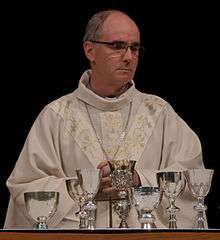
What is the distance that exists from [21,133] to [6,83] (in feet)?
0.99

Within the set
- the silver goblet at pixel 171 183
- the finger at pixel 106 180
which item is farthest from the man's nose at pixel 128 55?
the silver goblet at pixel 171 183

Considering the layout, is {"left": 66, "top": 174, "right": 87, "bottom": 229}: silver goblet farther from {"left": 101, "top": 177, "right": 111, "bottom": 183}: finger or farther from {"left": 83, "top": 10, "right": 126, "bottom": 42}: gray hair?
{"left": 83, "top": 10, "right": 126, "bottom": 42}: gray hair

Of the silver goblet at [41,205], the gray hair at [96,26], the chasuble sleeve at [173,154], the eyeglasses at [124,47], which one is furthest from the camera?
the gray hair at [96,26]

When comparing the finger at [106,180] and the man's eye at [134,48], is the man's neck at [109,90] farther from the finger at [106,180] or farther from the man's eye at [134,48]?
the finger at [106,180]

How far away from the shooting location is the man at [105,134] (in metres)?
4.51

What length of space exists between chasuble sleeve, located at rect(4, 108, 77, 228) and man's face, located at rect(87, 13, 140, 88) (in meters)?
0.34

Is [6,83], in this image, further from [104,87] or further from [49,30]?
[104,87]

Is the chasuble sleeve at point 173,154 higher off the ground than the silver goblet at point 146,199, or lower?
lower

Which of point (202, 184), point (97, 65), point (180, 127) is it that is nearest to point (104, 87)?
point (97, 65)

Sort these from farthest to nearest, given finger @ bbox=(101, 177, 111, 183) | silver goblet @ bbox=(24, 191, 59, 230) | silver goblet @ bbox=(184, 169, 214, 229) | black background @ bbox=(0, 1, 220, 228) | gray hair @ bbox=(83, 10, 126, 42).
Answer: black background @ bbox=(0, 1, 220, 228), gray hair @ bbox=(83, 10, 126, 42), finger @ bbox=(101, 177, 111, 183), silver goblet @ bbox=(184, 169, 214, 229), silver goblet @ bbox=(24, 191, 59, 230)

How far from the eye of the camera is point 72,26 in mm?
5578

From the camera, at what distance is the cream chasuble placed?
448cm

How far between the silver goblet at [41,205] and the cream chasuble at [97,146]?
2.17 feet

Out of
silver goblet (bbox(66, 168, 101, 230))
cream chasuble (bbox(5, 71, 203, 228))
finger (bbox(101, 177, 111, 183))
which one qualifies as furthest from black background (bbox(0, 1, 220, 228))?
silver goblet (bbox(66, 168, 101, 230))
